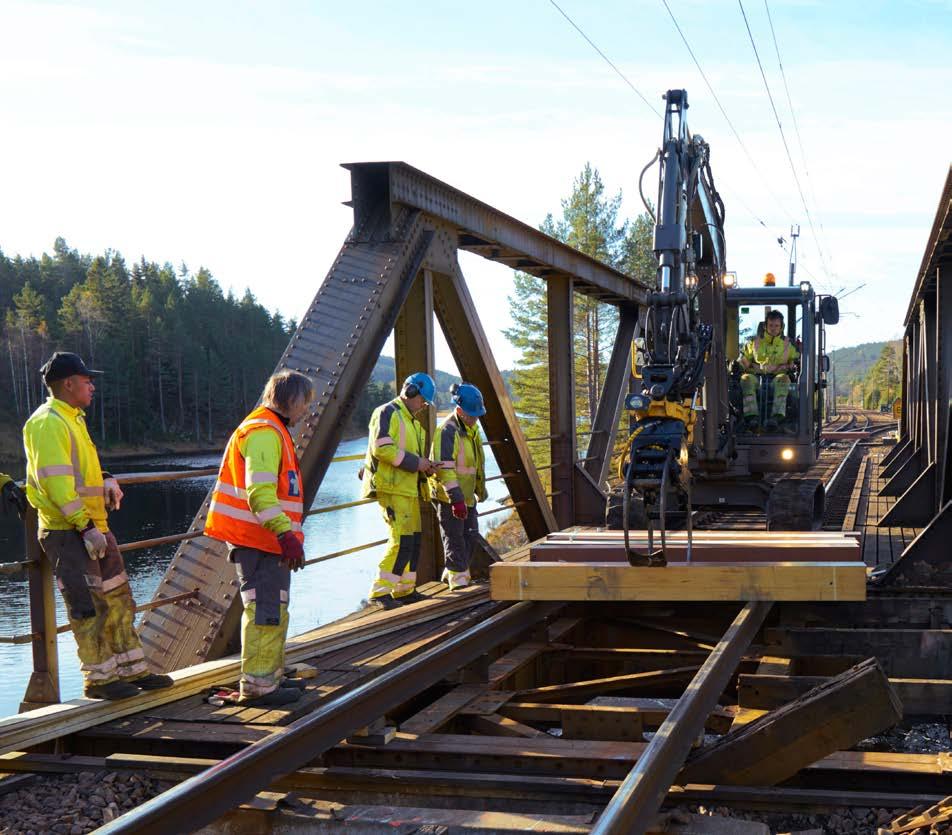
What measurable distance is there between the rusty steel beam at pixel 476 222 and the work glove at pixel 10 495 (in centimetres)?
421

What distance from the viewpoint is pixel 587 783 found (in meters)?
4.79

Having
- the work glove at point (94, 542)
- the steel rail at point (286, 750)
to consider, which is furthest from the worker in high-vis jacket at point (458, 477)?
the work glove at point (94, 542)

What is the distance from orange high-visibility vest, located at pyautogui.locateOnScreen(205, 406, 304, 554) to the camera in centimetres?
618

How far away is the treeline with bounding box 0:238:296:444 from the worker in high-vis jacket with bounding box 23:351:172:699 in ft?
266

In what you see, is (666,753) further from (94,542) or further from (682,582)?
(682,582)

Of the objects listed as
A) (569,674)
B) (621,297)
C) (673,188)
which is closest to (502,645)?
(569,674)

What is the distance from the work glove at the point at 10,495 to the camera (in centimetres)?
580

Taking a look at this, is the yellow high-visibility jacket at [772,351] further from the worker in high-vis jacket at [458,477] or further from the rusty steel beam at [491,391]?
the worker in high-vis jacket at [458,477]

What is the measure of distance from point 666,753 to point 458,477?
5324 mm

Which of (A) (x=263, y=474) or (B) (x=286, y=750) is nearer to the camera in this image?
(B) (x=286, y=750)

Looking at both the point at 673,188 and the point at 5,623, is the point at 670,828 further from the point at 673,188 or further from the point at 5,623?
the point at 5,623

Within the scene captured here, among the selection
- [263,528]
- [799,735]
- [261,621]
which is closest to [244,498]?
[263,528]

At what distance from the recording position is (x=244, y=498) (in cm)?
621

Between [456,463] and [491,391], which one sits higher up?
[491,391]
